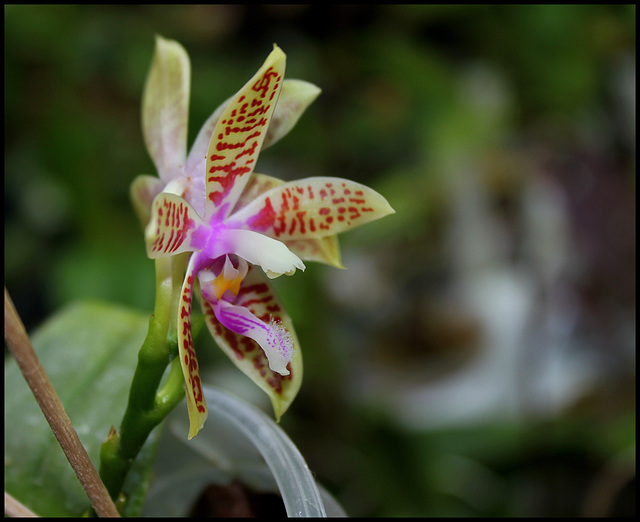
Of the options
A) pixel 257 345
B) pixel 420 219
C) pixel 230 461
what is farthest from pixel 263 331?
pixel 420 219

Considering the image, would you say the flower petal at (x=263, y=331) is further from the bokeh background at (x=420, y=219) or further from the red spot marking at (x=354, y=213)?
the bokeh background at (x=420, y=219)

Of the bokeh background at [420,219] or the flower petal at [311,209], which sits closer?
the flower petal at [311,209]

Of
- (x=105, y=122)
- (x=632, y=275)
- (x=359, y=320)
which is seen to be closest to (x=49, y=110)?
(x=105, y=122)

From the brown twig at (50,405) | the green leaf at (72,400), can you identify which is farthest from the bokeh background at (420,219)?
the brown twig at (50,405)

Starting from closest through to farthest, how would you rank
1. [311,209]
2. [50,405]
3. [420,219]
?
[50,405] < [311,209] < [420,219]

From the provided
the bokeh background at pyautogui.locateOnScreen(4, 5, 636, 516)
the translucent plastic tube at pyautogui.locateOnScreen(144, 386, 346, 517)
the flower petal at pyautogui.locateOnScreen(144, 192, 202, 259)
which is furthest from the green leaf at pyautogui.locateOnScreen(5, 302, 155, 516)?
the bokeh background at pyautogui.locateOnScreen(4, 5, 636, 516)

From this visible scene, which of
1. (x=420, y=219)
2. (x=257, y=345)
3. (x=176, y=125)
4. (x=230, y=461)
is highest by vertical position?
(x=176, y=125)

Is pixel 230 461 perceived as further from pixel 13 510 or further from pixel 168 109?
pixel 168 109
